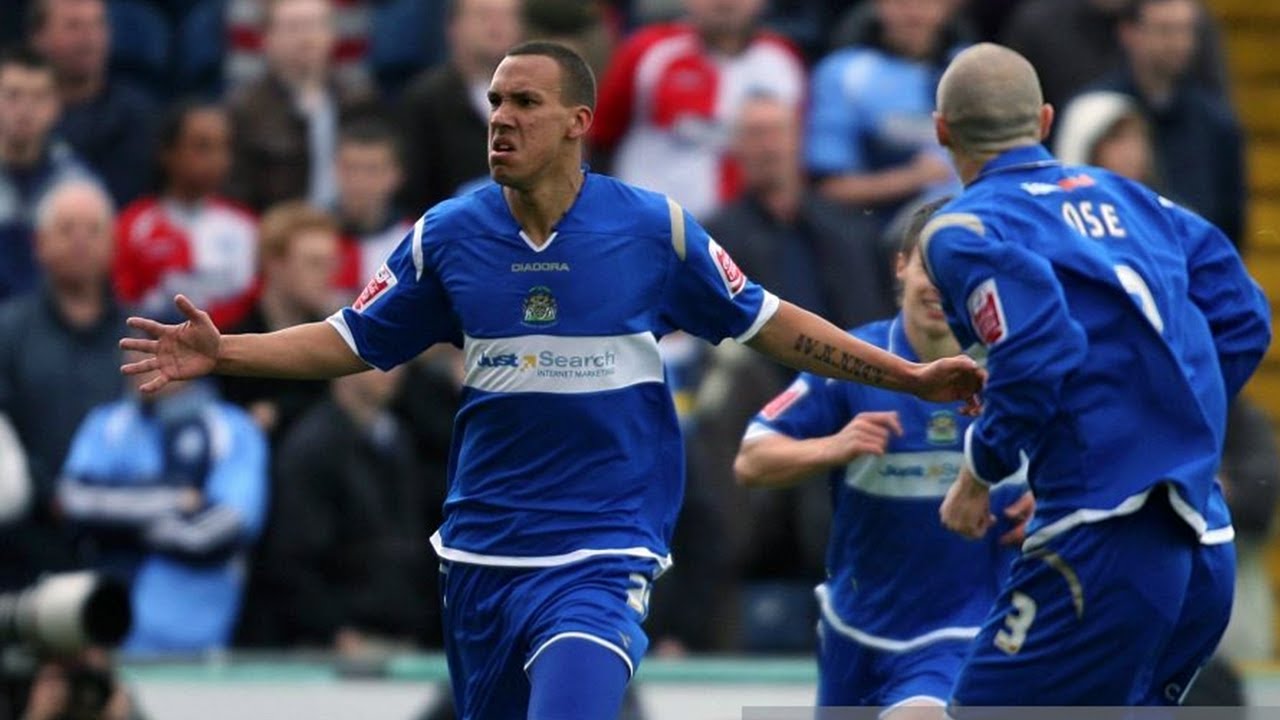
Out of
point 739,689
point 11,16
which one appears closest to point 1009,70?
point 739,689

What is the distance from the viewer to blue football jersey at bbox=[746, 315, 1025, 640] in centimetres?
880

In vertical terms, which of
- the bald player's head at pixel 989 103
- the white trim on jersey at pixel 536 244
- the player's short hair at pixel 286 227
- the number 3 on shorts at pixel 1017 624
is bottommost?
the player's short hair at pixel 286 227

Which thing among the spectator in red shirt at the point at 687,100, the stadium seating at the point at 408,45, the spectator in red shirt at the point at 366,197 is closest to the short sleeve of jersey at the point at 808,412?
the spectator in red shirt at the point at 687,100

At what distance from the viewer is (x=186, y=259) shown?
12789 mm

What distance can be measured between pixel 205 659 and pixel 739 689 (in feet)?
7.69

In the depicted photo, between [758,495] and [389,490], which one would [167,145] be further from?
[758,495]

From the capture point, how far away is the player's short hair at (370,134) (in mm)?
12953

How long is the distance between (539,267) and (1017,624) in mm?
1749

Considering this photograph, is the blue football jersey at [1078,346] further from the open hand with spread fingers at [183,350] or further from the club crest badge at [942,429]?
the open hand with spread fingers at [183,350]

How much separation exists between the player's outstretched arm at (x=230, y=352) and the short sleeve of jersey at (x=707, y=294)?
0.98m

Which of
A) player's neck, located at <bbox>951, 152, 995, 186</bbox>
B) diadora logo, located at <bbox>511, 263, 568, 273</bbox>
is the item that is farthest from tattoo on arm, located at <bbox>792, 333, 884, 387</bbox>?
diadora logo, located at <bbox>511, 263, 568, 273</bbox>

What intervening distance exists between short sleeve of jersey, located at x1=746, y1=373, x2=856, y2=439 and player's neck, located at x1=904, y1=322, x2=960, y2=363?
0.29m

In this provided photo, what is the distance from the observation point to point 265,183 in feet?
43.9

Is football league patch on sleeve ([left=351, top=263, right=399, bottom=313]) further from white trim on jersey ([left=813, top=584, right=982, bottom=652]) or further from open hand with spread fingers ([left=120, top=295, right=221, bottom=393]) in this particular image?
white trim on jersey ([left=813, top=584, right=982, bottom=652])
